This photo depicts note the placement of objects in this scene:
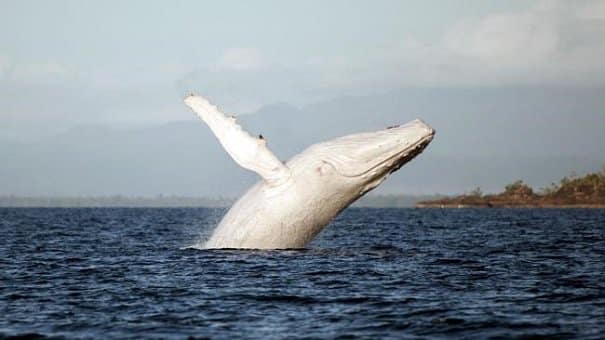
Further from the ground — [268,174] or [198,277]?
[268,174]

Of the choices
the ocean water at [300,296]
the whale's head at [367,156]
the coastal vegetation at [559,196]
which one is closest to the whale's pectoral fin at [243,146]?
the whale's head at [367,156]

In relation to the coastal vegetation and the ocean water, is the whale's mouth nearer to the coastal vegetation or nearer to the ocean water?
the ocean water

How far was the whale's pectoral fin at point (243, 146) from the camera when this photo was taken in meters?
19.0

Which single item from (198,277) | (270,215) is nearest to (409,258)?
(270,215)

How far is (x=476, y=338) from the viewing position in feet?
41.6

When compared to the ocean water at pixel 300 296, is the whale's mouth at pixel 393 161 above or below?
above

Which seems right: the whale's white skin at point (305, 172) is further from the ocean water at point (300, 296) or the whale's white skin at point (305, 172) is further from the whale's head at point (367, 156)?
the ocean water at point (300, 296)

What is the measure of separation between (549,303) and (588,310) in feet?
2.54

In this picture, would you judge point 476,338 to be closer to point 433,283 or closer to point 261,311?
point 261,311

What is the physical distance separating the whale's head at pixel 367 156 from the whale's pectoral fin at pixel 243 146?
549 mm

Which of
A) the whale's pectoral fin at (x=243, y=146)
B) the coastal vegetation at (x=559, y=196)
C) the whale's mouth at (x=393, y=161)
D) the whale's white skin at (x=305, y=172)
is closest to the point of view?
the whale's mouth at (x=393, y=161)

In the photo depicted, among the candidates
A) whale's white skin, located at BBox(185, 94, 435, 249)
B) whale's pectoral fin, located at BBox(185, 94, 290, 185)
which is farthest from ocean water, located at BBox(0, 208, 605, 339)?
whale's pectoral fin, located at BBox(185, 94, 290, 185)

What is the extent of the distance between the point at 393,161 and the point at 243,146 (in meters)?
2.60

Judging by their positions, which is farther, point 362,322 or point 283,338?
point 362,322
